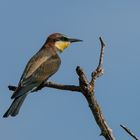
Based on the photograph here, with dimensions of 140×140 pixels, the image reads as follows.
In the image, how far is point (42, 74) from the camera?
221 inches

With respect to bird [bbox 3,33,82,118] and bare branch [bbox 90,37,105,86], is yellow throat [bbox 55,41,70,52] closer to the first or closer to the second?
bird [bbox 3,33,82,118]

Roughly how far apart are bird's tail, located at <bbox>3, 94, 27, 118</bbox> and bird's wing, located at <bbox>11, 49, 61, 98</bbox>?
0.23ft

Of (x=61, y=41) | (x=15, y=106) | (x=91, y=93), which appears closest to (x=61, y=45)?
(x=61, y=41)

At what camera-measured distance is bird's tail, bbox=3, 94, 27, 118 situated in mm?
4457

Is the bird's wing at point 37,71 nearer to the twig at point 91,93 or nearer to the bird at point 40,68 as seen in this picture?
the bird at point 40,68

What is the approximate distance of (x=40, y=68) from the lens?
5820 millimetres

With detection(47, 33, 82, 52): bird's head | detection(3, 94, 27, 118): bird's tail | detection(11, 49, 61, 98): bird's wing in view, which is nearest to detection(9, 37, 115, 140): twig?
detection(3, 94, 27, 118): bird's tail

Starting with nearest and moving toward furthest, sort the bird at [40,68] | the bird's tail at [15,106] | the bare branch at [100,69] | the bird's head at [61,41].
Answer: the bare branch at [100,69] < the bird's tail at [15,106] < the bird at [40,68] < the bird's head at [61,41]

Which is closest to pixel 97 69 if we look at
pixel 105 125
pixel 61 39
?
pixel 105 125

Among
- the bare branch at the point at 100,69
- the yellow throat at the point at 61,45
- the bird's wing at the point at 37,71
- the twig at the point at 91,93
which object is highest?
the yellow throat at the point at 61,45

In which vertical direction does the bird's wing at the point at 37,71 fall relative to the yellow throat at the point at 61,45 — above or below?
below

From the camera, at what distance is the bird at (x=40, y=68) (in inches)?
192

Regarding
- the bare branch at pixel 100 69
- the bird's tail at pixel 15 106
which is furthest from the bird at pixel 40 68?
the bare branch at pixel 100 69

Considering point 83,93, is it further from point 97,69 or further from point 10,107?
point 10,107
